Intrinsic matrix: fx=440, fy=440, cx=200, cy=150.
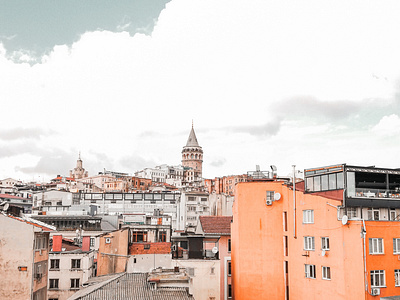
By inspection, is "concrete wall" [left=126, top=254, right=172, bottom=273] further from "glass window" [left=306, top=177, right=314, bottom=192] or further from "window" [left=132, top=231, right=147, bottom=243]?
"glass window" [left=306, top=177, right=314, bottom=192]

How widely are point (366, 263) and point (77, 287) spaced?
30480mm

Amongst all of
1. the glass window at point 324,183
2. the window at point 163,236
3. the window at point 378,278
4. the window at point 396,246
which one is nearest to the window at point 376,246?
the window at point 396,246

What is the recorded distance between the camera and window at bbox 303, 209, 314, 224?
38044mm

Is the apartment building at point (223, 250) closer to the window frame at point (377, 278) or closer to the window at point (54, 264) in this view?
the window at point (54, 264)

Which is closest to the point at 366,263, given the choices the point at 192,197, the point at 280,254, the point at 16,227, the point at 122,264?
the point at 280,254

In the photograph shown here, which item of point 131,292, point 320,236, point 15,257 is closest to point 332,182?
point 320,236

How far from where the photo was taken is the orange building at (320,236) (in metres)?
32.5

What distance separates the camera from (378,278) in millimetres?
32281

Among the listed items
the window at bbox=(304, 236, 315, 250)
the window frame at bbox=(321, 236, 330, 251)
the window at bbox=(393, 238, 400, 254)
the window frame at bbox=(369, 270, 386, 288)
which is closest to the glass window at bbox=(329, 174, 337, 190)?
the window frame at bbox=(321, 236, 330, 251)

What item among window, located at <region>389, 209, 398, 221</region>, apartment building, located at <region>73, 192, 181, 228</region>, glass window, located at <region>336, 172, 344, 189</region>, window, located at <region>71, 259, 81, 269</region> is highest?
apartment building, located at <region>73, 192, 181, 228</region>

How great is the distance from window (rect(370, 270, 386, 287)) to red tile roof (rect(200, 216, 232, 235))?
21970 mm

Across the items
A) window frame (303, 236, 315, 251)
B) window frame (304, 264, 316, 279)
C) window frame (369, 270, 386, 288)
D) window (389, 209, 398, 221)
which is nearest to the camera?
window frame (369, 270, 386, 288)

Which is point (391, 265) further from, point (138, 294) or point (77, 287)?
point (77, 287)

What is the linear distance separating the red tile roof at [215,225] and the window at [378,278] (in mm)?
21970
